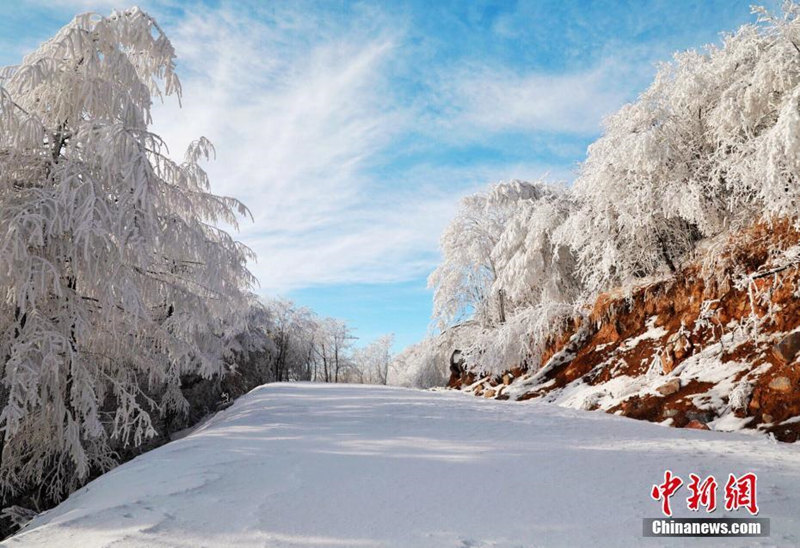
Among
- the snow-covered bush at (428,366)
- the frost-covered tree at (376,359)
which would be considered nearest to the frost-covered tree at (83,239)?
the snow-covered bush at (428,366)

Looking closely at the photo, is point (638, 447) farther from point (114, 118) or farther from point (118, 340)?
point (114, 118)

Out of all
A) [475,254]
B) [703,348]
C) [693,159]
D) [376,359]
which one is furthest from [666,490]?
[376,359]

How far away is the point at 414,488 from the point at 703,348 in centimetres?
665

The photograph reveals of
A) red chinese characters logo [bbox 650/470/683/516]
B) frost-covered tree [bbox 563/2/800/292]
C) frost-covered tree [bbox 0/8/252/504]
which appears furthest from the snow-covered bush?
red chinese characters logo [bbox 650/470/683/516]

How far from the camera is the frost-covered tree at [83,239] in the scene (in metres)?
5.66

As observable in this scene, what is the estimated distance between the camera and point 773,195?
7113 millimetres

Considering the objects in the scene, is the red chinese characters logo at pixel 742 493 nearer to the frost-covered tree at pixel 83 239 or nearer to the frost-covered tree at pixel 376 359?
the frost-covered tree at pixel 83 239

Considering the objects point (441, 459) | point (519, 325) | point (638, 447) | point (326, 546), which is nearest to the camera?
point (326, 546)

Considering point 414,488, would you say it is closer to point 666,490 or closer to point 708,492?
point 666,490

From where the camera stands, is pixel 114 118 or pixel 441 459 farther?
pixel 114 118

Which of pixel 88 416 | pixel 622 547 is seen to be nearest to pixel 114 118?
pixel 88 416

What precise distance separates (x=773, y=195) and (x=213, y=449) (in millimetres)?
8685

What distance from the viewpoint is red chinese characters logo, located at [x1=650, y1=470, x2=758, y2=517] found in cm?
336

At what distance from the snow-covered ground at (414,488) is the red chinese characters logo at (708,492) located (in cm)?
7
